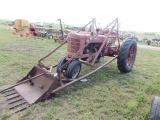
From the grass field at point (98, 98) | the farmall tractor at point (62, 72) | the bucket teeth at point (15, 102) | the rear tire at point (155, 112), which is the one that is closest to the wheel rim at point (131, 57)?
the farmall tractor at point (62, 72)

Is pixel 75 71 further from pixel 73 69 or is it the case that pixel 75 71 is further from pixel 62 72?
pixel 62 72

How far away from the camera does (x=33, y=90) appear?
136 inches

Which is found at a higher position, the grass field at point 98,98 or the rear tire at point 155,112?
the rear tire at point 155,112

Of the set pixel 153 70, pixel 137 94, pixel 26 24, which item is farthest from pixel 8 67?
pixel 26 24

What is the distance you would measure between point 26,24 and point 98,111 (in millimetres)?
18757

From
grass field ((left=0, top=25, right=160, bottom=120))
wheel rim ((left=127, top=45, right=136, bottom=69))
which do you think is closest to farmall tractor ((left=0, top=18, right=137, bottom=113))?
wheel rim ((left=127, top=45, right=136, bottom=69))

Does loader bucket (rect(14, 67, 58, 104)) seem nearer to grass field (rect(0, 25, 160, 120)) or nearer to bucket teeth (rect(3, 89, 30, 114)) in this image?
bucket teeth (rect(3, 89, 30, 114))

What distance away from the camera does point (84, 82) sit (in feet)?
14.1

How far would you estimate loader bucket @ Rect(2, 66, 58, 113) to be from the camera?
316cm

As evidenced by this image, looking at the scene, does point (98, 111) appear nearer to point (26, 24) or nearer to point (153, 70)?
point (153, 70)

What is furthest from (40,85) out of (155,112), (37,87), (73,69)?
(155,112)

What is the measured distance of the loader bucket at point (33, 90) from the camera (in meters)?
3.16

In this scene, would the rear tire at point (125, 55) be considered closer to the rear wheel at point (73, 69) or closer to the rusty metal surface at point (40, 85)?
the rusty metal surface at point (40, 85)

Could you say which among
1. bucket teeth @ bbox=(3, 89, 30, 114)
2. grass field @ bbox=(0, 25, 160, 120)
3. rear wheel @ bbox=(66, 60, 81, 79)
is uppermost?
rear wheel @ bbox=(66, 60, 81, 79)
